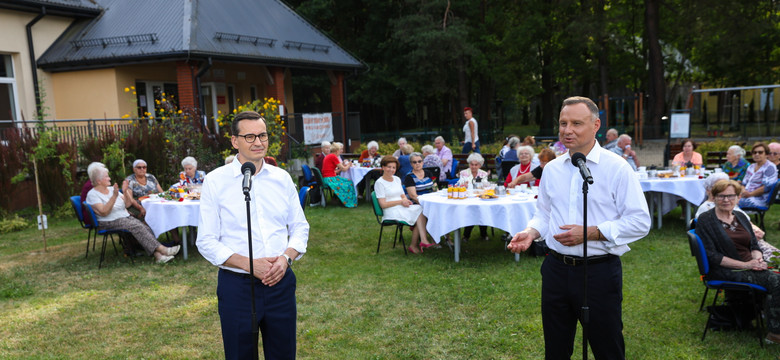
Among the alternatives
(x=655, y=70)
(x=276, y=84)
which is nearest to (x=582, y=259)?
(x=276, y=84)

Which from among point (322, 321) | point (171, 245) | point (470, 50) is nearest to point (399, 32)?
point (470, 50)

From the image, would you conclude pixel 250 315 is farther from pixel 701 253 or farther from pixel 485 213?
pixel 485 213

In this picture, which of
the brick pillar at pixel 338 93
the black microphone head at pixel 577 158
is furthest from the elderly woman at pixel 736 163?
the brick pillar at pixel 338 93

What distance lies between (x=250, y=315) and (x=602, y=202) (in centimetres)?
190

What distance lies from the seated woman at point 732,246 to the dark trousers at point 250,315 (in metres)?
3.77

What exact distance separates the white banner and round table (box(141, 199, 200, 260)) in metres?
10.6

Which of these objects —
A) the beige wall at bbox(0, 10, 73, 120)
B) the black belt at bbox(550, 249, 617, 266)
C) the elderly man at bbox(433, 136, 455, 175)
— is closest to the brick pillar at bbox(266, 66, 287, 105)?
the beige wall at bbox(0, 10, 73, 120)

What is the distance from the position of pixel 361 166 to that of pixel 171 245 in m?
5.23

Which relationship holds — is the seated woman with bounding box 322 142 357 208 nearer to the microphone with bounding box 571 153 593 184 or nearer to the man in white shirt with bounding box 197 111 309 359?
the man in white shirt with bounding box 197 111 309 359

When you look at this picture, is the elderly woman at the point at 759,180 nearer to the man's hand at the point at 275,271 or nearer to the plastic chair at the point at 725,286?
the plastic chair at the point at 725,286

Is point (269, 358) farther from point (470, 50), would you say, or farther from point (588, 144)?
point (470, 50)

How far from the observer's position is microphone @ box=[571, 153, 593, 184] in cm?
261

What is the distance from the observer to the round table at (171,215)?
7.56 metres

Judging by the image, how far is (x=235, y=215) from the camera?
2.83m
